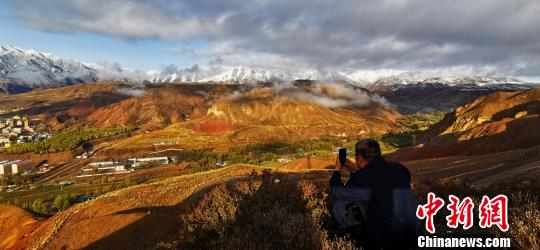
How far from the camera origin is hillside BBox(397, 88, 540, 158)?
55409 millimetres

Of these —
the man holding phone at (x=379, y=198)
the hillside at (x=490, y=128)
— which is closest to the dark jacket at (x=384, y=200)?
the man holding phone at (x=379, y=198)

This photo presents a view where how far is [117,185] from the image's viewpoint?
81.4 metres

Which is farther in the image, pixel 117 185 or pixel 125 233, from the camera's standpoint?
pixel 117 185

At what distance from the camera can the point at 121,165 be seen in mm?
111375

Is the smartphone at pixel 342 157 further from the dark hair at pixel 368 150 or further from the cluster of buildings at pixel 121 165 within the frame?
the cluster of buildings at pixel 121 165

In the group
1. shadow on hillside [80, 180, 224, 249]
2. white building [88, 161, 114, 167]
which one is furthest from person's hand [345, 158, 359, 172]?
white building [88, 161, 114, 167]

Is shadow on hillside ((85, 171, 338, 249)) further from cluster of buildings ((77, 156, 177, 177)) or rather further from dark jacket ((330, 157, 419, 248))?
cluster of buildings ((77, 156, 177, 177))

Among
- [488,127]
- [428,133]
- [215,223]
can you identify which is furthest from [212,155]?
[215,223]

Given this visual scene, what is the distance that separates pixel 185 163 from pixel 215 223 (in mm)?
100315

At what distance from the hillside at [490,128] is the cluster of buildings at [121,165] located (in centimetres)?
6827

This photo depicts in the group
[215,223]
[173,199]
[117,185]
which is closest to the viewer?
[215,223]

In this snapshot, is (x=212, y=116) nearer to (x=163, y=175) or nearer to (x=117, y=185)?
(x=163, y=175)

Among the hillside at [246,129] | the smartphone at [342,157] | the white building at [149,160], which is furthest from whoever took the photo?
the hillside at [246,129]

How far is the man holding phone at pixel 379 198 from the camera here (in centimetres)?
572
